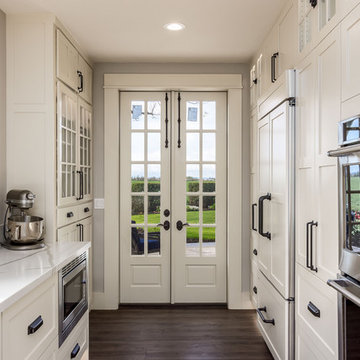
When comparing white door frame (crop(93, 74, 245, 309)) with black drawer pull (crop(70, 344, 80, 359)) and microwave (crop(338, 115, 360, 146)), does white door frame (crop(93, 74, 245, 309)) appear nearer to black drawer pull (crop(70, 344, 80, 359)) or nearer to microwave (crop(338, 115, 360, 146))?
black drawer pull (crop(70, 344, 80, 359))

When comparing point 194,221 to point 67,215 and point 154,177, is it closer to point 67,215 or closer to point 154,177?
point 154,177

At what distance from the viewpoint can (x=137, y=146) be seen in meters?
3.84

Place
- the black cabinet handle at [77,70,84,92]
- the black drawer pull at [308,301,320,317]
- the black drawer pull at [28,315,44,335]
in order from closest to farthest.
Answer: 1. the black drawer pull at [28,315,44,335]
2. the black drawer pull at [308,301,320,317]
3. the black cabinet handle at [77,70,84,92]

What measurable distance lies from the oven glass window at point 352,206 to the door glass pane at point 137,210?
2.65m

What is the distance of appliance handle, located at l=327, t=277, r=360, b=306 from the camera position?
4.25 feet

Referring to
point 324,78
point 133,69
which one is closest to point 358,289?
point 324,78

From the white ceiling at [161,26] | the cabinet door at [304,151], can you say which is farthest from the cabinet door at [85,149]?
the cabinet door at [304,151]

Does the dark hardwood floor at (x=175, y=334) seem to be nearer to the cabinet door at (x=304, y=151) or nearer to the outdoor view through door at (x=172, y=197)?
the outdoor view through door at (x=172, y=197)

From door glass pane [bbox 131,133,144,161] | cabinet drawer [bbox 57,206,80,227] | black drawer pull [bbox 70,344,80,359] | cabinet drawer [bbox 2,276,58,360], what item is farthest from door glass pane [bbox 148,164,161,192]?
→ cabinet drawer [bbox 2,276,58,360]

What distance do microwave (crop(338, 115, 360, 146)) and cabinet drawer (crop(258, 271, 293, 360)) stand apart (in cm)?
117

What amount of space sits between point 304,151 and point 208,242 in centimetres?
206

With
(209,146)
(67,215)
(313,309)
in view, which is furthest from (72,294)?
(209,146)

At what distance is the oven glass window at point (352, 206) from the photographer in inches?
53.1

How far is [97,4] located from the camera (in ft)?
8.09
